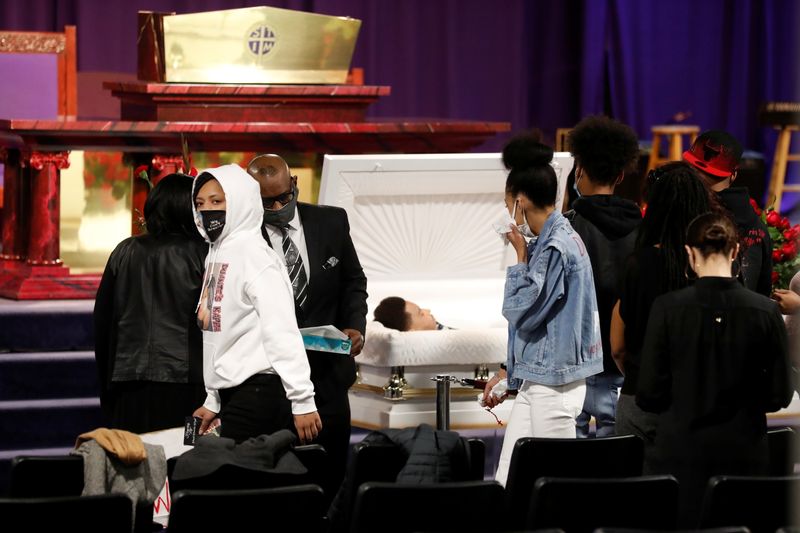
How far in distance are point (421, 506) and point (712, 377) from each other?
84cm

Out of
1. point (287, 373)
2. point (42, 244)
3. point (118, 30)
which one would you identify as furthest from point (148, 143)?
point (118, 30)

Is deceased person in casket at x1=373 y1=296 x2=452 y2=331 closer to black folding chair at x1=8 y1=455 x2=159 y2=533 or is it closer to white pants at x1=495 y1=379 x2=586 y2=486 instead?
white pants at x1=495 y1=379 x2=586 y2=486

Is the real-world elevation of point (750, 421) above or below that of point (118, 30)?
below

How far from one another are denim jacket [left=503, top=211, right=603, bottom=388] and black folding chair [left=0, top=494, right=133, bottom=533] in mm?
1298

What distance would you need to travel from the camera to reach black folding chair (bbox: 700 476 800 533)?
3.09m

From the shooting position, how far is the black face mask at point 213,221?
340 centimetres

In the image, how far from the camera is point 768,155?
10875 millimetres

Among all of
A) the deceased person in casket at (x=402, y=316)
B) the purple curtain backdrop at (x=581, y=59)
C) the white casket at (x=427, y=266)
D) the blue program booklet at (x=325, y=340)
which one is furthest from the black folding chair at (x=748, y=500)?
the purple curtain backdrop at (x=581, y=59)

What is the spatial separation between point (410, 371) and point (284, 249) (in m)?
0.94

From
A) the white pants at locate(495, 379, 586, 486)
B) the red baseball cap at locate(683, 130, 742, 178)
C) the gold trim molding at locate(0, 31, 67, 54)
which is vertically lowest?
the white pants at locate(495, 379, 586, 486)

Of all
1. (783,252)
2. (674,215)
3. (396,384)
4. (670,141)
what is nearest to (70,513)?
(674,215)

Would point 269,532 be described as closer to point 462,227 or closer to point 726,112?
point 462,227

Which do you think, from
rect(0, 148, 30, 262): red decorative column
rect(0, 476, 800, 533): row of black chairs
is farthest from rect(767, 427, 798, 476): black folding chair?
rect(0, 148, 30, 262): red decorative column

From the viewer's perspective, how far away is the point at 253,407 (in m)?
3.38
